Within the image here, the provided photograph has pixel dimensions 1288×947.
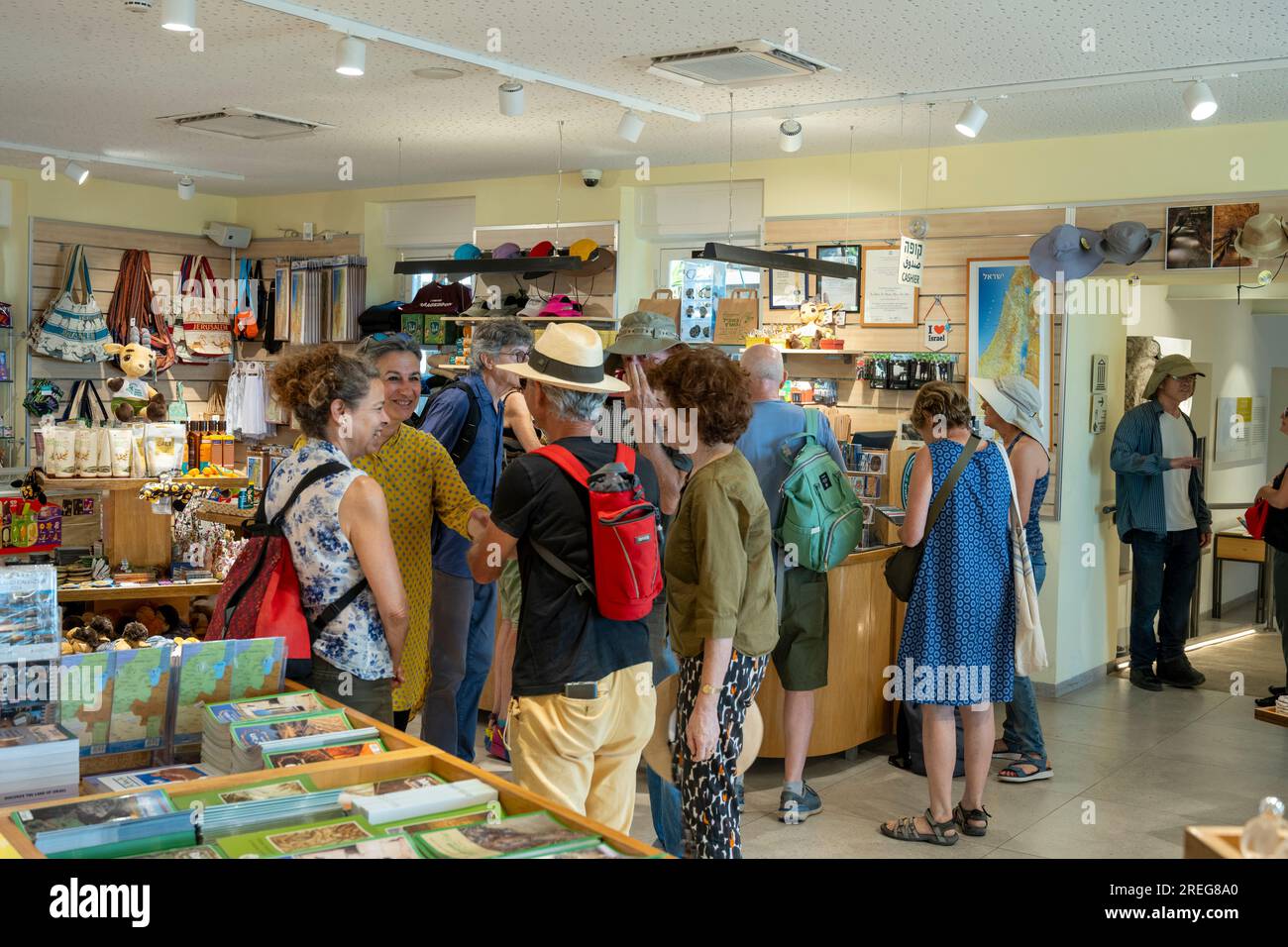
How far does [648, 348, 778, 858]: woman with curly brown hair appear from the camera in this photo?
10.1ft

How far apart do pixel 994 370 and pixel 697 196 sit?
100 inches

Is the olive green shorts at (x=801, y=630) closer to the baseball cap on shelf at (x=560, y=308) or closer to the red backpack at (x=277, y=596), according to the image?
the red backpack at (x=277, y=596)

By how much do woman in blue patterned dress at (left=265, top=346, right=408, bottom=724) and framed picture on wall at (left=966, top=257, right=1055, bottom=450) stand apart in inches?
197

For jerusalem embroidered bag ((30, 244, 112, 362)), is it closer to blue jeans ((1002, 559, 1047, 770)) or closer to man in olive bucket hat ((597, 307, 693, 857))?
man in olive bucket hat ((597, 307, 693, 857))

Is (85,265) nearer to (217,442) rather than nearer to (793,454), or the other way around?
(217,442)

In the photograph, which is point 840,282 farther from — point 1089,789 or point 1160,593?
point 1089,789

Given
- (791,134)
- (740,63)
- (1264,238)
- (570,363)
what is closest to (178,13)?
(740,63)

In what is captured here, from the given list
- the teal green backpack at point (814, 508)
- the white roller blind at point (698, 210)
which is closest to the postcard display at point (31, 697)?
the teal green backpack at point (814, 508)

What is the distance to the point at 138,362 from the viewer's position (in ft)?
31.2

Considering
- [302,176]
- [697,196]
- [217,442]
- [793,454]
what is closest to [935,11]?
[793,454]

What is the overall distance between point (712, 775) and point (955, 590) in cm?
147

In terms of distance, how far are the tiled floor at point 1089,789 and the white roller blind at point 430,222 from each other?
16.9ft

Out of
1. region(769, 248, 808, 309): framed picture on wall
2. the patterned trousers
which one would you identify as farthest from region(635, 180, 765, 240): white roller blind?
the patterned trousers

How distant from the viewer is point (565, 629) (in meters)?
2.73
